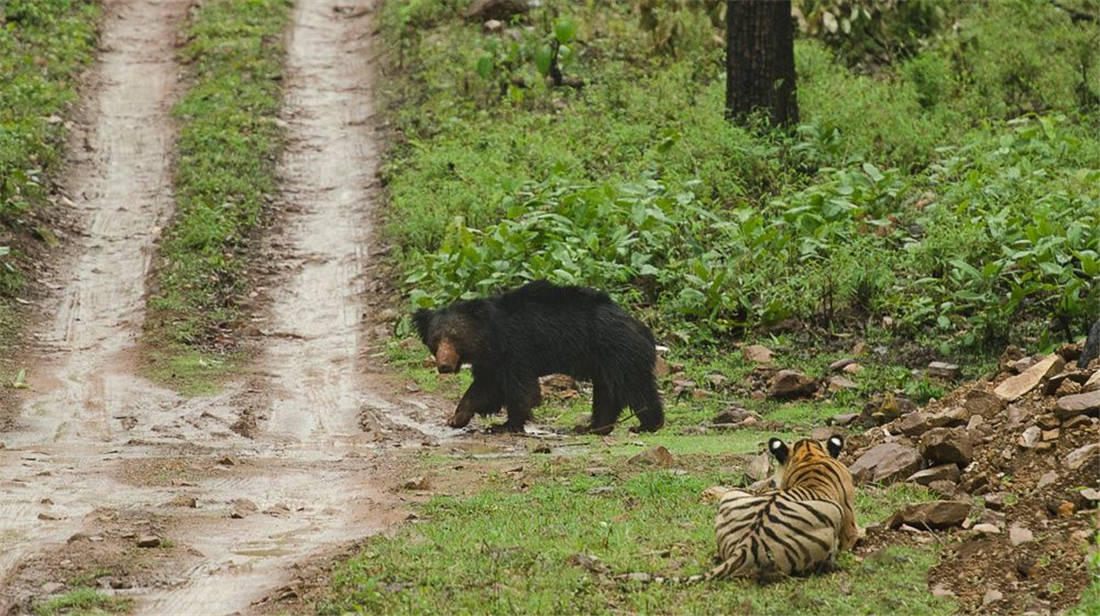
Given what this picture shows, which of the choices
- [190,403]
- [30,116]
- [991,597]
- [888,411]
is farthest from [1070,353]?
[30,116]

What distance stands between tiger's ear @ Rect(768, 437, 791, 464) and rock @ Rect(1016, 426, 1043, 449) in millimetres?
1749

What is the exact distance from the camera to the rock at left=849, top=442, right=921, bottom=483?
8.60m

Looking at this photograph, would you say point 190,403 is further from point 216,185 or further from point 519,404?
point 216,185

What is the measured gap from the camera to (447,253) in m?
16.0

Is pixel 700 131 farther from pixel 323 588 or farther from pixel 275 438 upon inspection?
pixel 323 588

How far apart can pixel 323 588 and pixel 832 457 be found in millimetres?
2555

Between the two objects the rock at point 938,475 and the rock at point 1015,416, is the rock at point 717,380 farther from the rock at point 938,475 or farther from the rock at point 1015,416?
the rock at point 938,475

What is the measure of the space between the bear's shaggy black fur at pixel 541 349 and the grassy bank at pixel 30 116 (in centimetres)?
438

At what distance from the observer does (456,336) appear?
1179cm

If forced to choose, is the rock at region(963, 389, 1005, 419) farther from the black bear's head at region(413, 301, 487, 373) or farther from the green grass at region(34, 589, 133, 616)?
the green grass at region(34, 589, 133, 616)

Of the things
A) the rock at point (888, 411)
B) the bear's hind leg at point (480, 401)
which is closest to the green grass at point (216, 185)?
the bear's hind leg at point (480, 401)

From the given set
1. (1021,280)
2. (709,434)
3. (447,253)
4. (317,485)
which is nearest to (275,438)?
(317,485)

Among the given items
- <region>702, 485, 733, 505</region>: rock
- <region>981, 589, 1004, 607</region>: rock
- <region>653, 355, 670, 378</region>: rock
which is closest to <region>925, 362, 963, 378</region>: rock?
<region>653, 355, 670, 378</region>: rock

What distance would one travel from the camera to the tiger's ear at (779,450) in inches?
291
